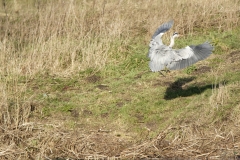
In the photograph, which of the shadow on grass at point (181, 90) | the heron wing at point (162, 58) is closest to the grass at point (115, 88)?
the shadow on grass at point (181, 90)

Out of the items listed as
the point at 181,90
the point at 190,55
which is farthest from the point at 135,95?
the point at 190,55

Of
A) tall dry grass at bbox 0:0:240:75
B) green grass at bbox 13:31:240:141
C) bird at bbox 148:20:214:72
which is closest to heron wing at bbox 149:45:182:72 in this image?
bird at bbox 148:20:214:72

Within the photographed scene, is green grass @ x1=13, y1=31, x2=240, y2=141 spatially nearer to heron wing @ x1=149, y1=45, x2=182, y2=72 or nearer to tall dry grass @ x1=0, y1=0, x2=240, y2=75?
tall dry grass @ x1=0, y1=0, x2=240, y2=75

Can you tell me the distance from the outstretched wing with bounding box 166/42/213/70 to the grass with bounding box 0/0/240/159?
0.52 m

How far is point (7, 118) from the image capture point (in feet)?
22.7

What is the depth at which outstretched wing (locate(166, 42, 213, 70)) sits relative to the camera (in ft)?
25.0

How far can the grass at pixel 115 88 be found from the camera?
667cm

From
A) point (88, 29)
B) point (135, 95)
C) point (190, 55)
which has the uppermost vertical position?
point (190, 55)

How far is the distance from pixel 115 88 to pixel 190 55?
174 cm

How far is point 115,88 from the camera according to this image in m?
8.80

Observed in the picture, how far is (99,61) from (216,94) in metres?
2.87

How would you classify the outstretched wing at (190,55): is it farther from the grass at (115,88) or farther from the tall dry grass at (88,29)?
the tall dry grass at (88,29)

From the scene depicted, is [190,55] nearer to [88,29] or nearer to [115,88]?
[115,88]

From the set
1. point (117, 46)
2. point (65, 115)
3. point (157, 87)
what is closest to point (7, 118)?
point (65, 115)
